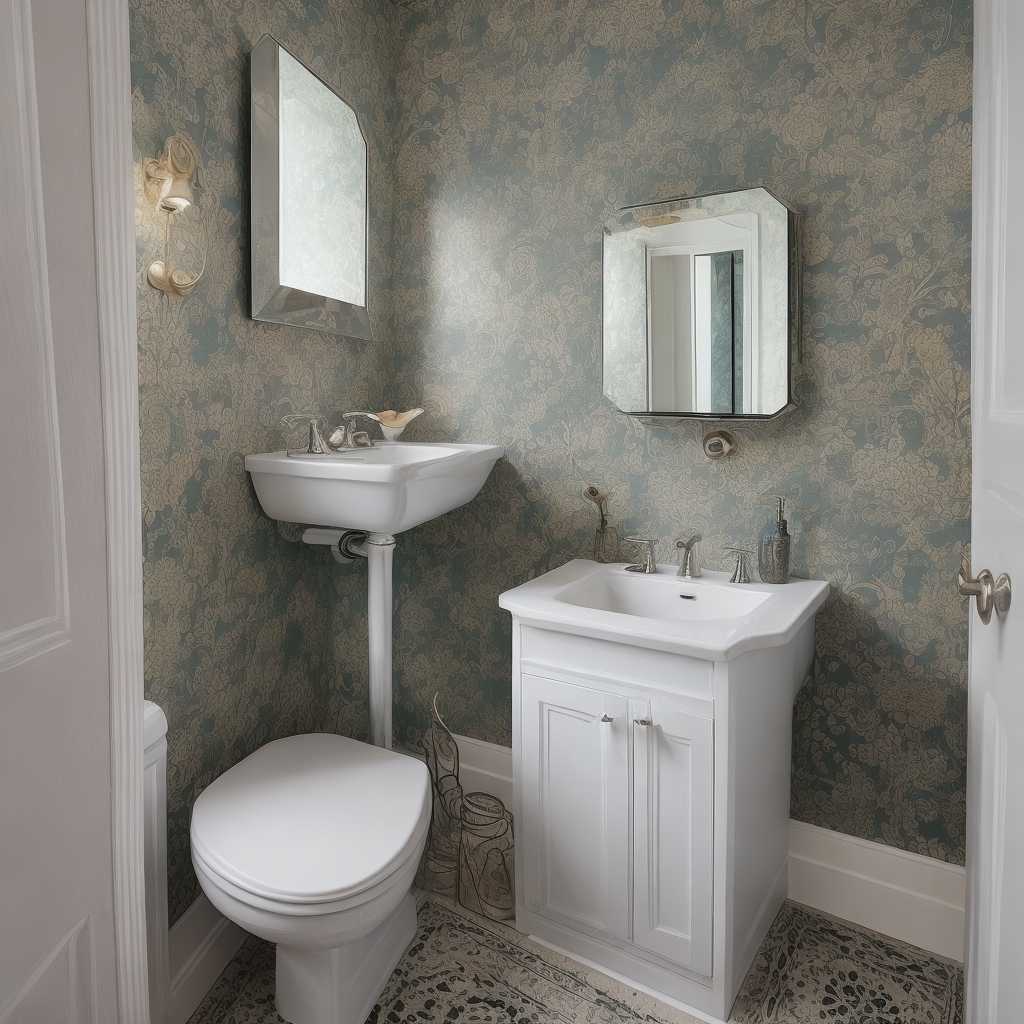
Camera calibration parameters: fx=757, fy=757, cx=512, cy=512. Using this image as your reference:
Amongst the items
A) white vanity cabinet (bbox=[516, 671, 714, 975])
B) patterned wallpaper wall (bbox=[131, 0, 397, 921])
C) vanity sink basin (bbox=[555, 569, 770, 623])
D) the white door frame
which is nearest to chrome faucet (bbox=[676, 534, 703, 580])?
vanity sink basin (bbox=[555, 569, 770, 623])

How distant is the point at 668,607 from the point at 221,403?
3.90 ft

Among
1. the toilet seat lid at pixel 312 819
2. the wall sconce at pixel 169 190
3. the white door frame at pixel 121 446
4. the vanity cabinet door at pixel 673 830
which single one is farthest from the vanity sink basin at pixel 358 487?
the white door frame at pixel 121 446

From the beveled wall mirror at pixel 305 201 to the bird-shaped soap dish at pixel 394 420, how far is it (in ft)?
0.86

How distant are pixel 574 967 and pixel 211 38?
88.2 inches

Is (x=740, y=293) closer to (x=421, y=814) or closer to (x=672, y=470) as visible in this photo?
(x=672, y=470)

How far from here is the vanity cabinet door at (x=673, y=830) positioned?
4.99 feet

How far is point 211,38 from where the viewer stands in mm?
1682

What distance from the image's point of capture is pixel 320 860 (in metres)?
1.37

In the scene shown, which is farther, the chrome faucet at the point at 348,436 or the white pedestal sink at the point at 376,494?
the chrome faucet at the point at 348,436

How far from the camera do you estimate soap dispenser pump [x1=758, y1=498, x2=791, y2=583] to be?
1.81 m

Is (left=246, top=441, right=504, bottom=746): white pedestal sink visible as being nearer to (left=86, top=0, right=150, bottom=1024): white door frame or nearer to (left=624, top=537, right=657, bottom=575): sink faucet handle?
(left=624, top=537, right=657, bottom=575): sink faucet handle

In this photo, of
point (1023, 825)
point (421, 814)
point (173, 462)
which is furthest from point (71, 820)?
point (173, 462)

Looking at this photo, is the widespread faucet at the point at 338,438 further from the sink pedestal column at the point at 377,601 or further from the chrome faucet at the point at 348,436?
the sink pedestal column at the point at 377,601

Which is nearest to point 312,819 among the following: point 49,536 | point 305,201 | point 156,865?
point 156,865
